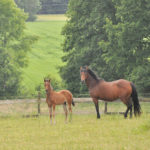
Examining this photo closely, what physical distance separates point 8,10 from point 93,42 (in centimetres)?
1762


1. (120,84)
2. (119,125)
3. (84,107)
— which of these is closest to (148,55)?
(84,107)

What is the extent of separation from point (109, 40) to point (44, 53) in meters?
57.6

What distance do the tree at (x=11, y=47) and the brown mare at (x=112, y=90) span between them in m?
32.5

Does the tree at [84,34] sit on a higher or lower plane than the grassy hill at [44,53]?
higher

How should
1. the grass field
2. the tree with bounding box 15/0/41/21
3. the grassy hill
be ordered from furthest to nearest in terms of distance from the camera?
the tree with bounding box 15/0/41/21 → the grassy hill → the grass field

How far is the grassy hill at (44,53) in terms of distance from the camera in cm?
7622

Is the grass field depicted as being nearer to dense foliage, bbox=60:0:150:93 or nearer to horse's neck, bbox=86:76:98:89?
horse's neck, bbox=86:76:98:89

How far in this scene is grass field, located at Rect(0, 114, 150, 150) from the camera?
12344 mm

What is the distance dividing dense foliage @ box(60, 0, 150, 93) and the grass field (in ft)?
56.2

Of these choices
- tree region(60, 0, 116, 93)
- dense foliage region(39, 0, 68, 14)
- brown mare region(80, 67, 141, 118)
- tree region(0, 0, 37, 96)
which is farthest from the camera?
dense foliage region(39, 0, 68, 14)

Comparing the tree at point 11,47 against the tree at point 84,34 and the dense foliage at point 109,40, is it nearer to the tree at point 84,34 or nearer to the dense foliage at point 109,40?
the dense foliage at point 109,40

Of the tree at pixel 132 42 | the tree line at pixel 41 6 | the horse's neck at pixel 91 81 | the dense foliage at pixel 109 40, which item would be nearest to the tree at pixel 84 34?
the dense foliage at pixel 109 40

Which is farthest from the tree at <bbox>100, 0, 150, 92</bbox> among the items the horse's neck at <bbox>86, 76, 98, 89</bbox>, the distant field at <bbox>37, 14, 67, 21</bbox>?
the distant field at <bbox>37, 14, 67, 21</bbox>

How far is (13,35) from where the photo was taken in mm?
→ 55781
